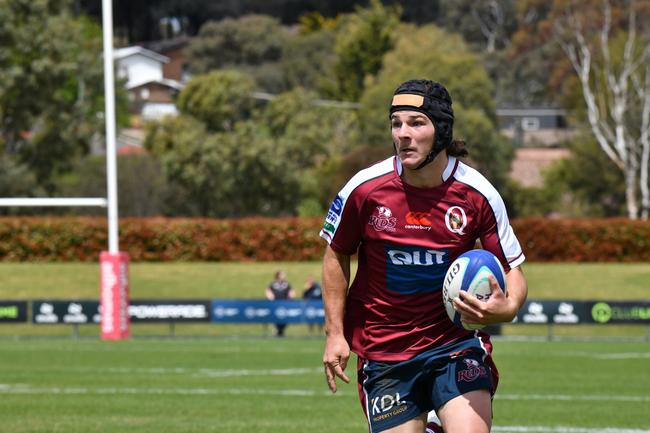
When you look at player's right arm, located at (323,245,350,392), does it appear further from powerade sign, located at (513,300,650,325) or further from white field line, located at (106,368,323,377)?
powerade sign, located at (513,300,650,325)

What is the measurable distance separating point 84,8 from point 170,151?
53941mm

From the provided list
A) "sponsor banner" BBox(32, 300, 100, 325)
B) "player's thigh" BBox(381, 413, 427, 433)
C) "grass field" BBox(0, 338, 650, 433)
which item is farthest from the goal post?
"player's thigh" BBox(381, 413, 427, 433)

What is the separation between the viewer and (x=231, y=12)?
4764 inches

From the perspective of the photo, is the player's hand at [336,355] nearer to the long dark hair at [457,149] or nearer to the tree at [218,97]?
the long dark hair at [457,149]

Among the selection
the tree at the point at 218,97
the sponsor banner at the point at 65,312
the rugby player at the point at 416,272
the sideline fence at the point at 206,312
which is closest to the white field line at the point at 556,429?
the rugby player at the point at 416,272

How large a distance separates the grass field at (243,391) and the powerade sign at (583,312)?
415 cm

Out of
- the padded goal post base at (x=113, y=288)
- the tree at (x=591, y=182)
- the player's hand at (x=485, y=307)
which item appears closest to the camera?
the player's hand at (x=485, y=307)

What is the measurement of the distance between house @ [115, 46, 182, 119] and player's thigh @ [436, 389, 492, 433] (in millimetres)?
99233

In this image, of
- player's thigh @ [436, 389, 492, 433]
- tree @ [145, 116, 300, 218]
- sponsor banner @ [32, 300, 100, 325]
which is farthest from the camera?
tree @ [145, 116, 300, 218]

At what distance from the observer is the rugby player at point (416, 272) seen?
6.27m

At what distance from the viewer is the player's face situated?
6129 mm

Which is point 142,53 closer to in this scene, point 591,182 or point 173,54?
point 173,54

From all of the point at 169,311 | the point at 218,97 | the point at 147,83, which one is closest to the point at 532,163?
the point at 218,97

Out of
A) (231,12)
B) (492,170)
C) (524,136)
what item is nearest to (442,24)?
(524,136)
